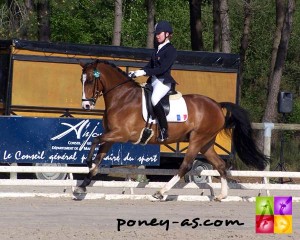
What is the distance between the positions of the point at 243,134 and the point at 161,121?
1.91 metres

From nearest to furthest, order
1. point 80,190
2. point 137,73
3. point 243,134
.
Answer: point 137,73, point 80,190, point 243,134

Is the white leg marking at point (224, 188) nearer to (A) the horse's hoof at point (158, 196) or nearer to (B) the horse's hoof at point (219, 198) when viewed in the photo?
(B) the horse's hoof at point (219, 198)

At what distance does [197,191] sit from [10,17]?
47.9 feet

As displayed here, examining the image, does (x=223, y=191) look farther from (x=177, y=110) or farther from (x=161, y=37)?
(x=161, y=37)

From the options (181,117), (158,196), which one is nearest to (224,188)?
(158,196)

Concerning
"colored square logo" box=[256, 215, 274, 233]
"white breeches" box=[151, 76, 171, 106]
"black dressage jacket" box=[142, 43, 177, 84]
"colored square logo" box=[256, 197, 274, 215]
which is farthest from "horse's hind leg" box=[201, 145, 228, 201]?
"colored square logo" box=[256, 197, 274, 215]

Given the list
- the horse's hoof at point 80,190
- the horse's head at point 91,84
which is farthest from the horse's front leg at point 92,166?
the horse's head at point 91,84

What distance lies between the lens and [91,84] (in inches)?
623

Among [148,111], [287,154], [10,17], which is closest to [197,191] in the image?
[148,111]

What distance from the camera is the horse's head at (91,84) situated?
15695 millimetres

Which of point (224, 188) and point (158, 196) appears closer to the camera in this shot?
point (158, 196)

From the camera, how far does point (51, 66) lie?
71.7 ft

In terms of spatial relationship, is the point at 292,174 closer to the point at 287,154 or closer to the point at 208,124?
the point at 208,124

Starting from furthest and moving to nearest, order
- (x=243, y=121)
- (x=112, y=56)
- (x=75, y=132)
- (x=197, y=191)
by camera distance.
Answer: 1. (x=112, y=56)
2. (x=75, y=132)
3. (x=197, y=191)
4. (x=243, y=121)
